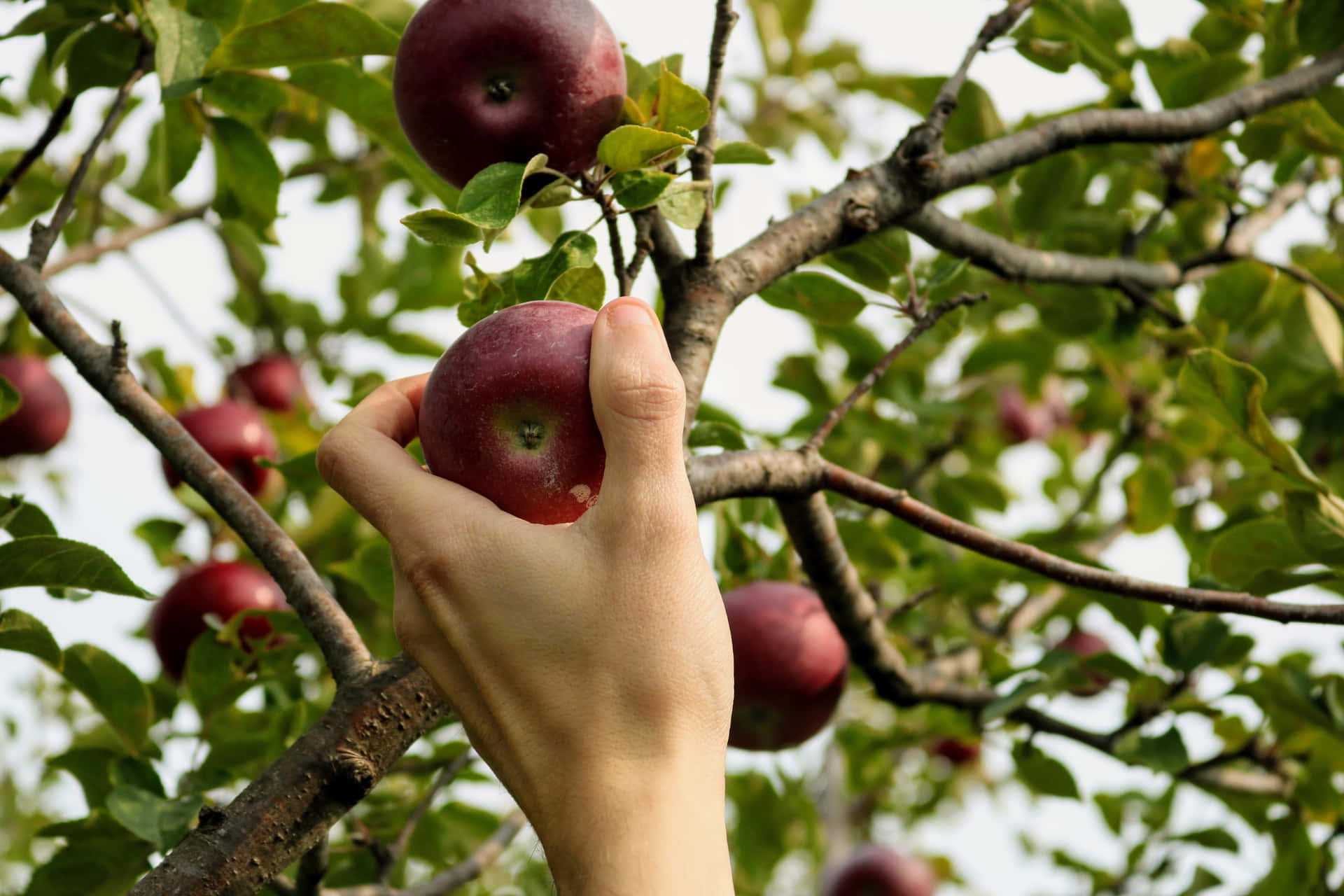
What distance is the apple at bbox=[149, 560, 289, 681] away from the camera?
2.15 meters

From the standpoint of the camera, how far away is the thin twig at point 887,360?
1263mm

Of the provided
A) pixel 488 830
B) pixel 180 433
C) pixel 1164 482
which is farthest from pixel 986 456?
pixel 180 433

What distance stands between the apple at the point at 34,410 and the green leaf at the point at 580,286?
74.5 inches

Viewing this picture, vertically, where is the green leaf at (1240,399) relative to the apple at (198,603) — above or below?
below

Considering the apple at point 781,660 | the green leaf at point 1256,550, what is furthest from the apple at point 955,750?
the green leaf at point 1256,550

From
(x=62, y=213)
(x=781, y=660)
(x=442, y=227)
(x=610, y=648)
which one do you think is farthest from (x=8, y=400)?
(x=781, y=660)

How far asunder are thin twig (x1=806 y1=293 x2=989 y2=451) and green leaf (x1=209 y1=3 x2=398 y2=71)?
62 cm

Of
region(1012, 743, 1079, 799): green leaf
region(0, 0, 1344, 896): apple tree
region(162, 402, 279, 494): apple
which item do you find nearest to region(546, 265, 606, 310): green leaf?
region(0, 0, 1344, 896): apple tree

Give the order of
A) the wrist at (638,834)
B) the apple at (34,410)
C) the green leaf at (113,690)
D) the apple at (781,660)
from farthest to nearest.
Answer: the apple at (34,410), the apple at (781,660), the green leaf at (113,690), the wrist at (638,834)

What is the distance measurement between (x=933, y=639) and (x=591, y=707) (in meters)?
1.80

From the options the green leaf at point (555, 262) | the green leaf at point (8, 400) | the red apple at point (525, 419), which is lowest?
the red apple at point (525, 419)

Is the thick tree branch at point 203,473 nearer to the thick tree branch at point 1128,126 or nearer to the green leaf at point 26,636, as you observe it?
the green leaf at point 26,636

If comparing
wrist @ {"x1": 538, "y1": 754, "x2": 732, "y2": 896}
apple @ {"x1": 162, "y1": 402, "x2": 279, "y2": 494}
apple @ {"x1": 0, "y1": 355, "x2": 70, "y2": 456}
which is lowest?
wrist @ {"x1": 538, "y1": 754, "x2": 732, "y2": 896}

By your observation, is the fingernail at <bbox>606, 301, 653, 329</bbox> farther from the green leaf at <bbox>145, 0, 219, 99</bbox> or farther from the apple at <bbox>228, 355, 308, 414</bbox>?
the apple at <bbox>228, 355, 308, 414</bbox>
